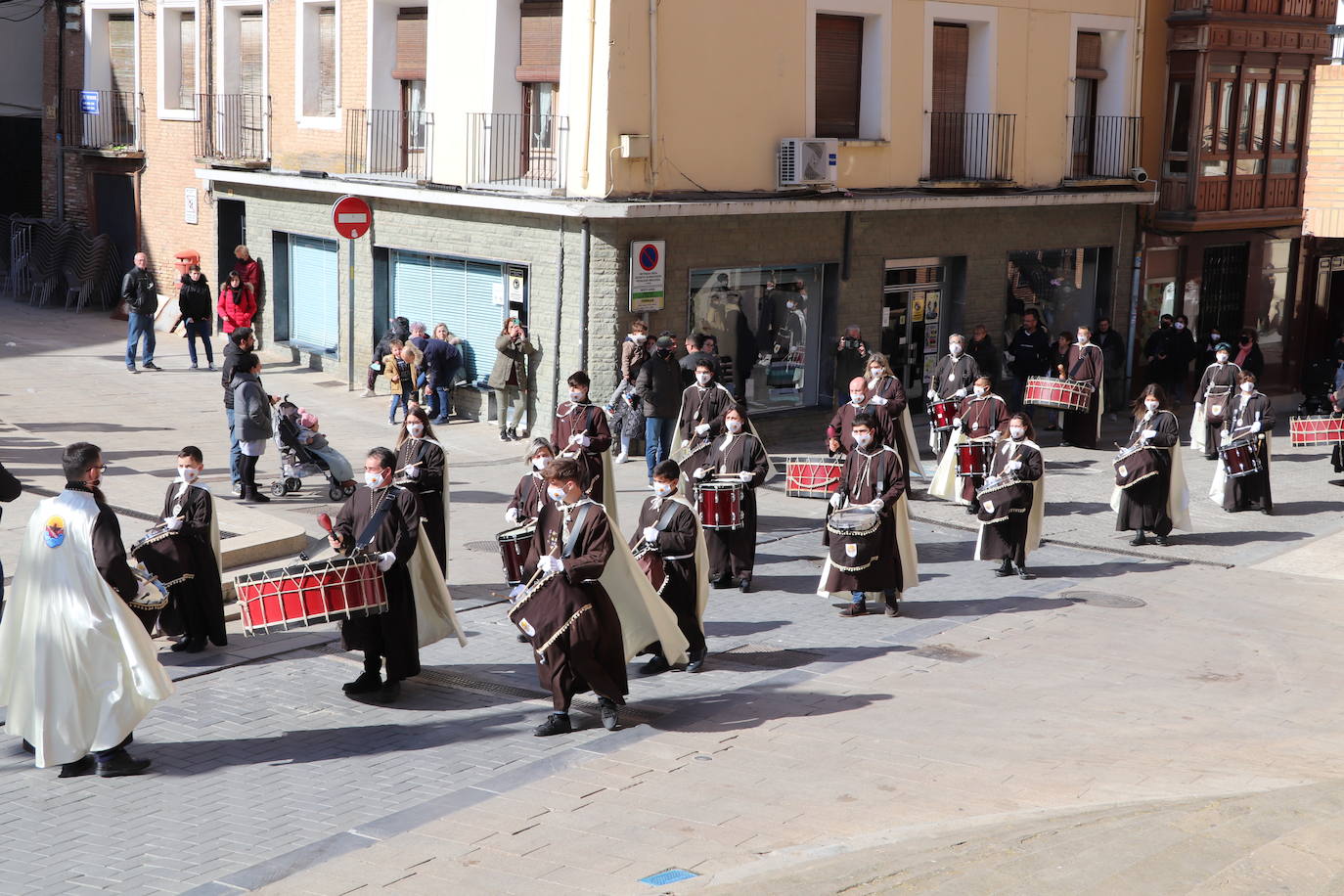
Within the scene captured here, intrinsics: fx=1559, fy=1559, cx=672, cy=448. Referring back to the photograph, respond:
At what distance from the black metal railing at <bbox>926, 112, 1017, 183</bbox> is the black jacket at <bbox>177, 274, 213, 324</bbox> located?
1128cm

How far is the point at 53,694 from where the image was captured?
894 cm

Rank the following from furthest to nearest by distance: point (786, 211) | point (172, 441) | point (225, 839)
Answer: point (786, 211), point (172, 441), point (225, 839)

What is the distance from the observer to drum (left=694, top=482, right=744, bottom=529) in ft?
45.3

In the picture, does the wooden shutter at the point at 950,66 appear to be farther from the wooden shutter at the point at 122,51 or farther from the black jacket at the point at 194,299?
the wooden shutter at the point at 122,51

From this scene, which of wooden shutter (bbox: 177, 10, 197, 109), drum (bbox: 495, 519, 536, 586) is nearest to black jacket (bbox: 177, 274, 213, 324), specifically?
wooden shutter (bbox: 177, 10, 197, 109)

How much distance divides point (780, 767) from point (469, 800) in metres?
1.93

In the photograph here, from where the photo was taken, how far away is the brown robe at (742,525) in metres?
14.1

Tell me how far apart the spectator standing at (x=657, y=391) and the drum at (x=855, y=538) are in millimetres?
5868

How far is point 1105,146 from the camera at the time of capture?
26078 millimetres

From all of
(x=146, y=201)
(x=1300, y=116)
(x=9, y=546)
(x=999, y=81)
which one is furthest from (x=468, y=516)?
(x=1300, y=116)

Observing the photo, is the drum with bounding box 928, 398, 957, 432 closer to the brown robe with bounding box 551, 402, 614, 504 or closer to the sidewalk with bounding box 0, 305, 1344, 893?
the sidewalk with bounding box 0, 305, 1344, 893

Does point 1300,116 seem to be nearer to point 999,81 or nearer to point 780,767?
point 999,81

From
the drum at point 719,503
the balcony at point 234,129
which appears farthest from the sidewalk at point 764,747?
the balcony at point 234,129

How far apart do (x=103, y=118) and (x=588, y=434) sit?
1918 cm
